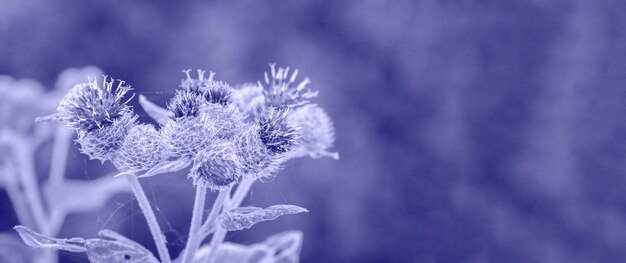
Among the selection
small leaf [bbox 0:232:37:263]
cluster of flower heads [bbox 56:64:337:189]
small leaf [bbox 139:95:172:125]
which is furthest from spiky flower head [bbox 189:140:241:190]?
small leaf [bbox 0:232:37:263]

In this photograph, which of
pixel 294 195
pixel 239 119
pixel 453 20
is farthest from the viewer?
pixel 453 20

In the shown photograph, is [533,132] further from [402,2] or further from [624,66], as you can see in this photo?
[402,2]

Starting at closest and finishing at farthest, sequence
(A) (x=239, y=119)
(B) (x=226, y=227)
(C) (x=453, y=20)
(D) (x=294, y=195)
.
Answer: (B) (x=226, y=227), (A) (x=239, y=119), (D) (x=294, y=195), (C) (x=453, y=20)

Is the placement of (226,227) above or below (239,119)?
below

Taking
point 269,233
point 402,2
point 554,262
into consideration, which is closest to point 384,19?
point 402,2

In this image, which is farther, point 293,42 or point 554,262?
point 554,262

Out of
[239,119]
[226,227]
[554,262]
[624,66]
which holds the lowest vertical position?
[226,227]

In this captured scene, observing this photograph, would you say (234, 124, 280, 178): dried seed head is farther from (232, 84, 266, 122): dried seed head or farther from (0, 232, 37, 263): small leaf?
(0, 232, 37, 263): small leaf

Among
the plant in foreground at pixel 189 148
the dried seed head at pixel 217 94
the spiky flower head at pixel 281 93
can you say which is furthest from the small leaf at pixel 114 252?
the spiky flower head at pixel 281 93

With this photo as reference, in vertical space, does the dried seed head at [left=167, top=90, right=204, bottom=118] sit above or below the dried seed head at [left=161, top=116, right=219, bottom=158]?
above
